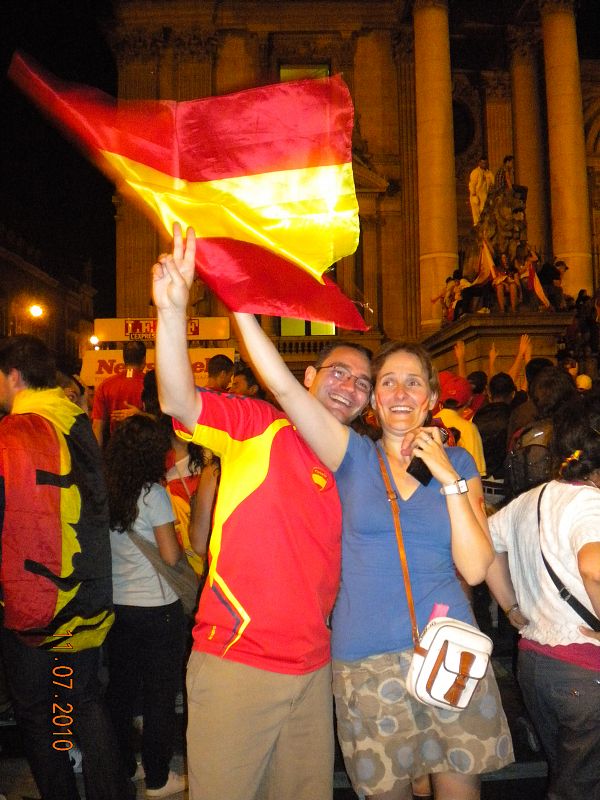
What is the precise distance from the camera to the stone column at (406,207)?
2577cm

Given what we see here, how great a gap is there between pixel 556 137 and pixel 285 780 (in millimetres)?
24767

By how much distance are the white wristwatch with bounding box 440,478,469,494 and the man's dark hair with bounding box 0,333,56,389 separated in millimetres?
1932

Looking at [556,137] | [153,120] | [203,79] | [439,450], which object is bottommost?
[439,450]

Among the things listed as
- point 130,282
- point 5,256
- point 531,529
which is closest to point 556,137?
point 130,282

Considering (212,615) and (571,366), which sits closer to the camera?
(212,615)

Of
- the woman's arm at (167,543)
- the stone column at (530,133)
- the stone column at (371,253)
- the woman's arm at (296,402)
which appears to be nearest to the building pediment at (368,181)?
the stone column at (371,253)

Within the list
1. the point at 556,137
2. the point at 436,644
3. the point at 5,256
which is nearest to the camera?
the point at 436,644

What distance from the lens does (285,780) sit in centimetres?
244

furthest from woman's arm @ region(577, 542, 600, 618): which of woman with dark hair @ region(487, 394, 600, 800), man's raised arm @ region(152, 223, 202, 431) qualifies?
man's raised arm @ region(152, 223, 202, 431)

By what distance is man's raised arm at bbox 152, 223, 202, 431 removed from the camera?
2.41 metres

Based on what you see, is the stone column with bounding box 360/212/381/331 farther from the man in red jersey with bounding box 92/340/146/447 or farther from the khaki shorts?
the khaki shorts

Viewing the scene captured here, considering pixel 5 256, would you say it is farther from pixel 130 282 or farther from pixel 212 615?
pixel 212 615

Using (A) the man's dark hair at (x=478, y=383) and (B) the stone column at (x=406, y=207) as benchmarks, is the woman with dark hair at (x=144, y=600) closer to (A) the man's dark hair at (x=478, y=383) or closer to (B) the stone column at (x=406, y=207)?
(A) the man's dark hair at (x=478, y=383)

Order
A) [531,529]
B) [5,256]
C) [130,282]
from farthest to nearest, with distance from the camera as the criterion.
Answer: [5,256] → [130,282] → [531,529]
